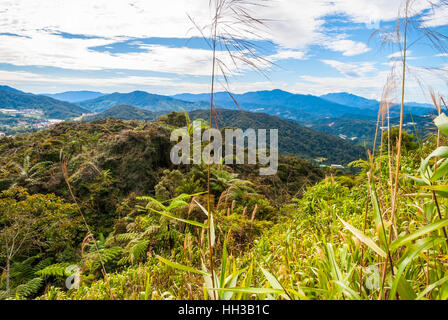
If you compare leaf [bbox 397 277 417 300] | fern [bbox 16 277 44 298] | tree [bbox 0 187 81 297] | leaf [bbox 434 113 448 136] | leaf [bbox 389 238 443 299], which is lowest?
fern [bbox 16 277 44 298]

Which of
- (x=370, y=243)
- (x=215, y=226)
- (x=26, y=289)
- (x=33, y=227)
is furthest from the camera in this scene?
(x=33, y=227)

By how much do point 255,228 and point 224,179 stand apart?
2.64 m

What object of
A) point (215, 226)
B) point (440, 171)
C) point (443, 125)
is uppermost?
point (443, 125)

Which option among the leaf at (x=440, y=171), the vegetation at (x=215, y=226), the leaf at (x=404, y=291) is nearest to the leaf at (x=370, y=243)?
the vegetation at (x=215, y=226)

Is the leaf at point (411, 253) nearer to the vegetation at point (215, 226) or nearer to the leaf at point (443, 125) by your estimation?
the vegetation at point (215, 226)

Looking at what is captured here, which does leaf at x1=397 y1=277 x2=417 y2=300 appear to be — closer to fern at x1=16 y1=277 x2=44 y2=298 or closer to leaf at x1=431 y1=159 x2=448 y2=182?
leaf at x1=431 y1=159 x2=448 y2=182

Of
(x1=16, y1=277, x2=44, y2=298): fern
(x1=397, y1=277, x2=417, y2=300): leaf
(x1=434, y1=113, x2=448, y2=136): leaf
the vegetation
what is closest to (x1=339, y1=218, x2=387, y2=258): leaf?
the vegetation

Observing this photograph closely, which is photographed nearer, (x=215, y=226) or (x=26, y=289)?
(x=215, y=226)

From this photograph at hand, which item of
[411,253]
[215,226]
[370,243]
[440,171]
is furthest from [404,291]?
[215,226]

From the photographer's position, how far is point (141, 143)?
26.8 feet

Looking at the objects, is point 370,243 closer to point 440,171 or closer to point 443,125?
point 440,171

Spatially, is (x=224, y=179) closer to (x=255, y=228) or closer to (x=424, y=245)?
(x=255, y=228)
